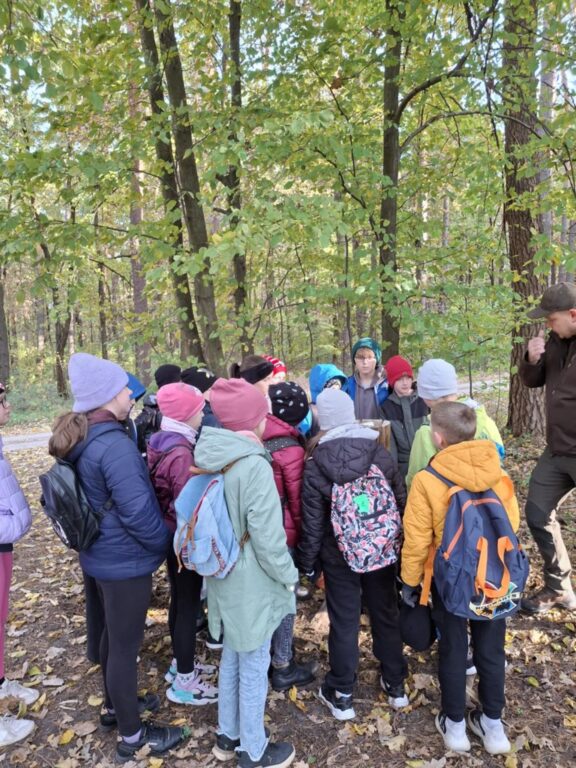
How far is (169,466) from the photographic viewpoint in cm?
284

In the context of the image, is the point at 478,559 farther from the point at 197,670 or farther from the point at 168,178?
the point at 168,178

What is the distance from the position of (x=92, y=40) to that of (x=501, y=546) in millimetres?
5426

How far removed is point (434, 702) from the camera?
2.96 meters

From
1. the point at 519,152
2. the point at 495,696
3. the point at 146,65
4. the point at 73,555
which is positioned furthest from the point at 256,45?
the point at 495,696

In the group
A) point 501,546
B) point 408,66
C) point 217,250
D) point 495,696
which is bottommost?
point 495,696

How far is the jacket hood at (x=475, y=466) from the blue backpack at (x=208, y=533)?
1113 millimetres

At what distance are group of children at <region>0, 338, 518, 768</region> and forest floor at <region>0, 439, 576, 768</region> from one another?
99mm

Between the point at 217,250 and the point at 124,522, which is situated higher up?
the point at 217,250

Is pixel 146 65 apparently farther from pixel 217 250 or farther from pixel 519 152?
pixel 519 152

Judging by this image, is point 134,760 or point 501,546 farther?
point 134,760

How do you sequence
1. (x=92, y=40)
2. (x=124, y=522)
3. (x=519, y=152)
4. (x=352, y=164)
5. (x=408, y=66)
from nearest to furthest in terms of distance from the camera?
(x=124, y=522) < (x=92, y=40) < (x=519, y=152) < (x=352, y=164) < (x=408, y=66)

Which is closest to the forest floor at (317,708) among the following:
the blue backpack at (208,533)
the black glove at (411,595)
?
the black glove at (411,595)

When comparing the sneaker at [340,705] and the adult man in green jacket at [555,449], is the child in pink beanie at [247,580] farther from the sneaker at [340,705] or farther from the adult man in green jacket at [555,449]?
the adult man in green jacket at [555,449]

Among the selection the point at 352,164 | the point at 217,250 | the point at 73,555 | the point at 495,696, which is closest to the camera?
the point at 495,696
